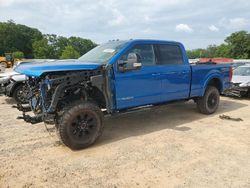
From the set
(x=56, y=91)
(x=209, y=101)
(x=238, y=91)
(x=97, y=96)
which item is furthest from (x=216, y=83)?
(x=56, y=91)

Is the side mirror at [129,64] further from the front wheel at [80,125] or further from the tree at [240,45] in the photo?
the tree at [240,45]

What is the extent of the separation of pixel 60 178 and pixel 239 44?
81.2m

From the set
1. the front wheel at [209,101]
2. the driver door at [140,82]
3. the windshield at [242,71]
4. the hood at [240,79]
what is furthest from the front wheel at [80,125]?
the windshield at [242,71]

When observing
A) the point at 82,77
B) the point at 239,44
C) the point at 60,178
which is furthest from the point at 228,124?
the point at 239,44

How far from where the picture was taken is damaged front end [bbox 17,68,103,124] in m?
5.04

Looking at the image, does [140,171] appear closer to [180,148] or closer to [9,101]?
[180,148]

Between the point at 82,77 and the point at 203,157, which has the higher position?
the point at 82,77

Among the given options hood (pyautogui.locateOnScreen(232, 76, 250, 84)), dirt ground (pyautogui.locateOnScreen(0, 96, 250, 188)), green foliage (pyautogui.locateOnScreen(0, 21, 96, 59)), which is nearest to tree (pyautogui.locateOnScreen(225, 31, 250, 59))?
Result: green foliage (pyautogui.locateOnScreen(0, 21, 96, 59))

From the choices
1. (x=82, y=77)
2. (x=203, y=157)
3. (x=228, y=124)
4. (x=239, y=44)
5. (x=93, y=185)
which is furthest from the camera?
(x=239, y=44)

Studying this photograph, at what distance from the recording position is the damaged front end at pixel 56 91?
504 centimetres

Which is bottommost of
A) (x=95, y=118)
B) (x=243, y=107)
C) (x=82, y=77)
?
(x=243, y=107)

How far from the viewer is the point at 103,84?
5496 millimetres

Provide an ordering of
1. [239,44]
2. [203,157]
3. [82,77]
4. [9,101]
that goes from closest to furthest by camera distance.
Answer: [203,157]
[82,77]
[9,101]
[239,44]

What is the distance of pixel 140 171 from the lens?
435 cm
